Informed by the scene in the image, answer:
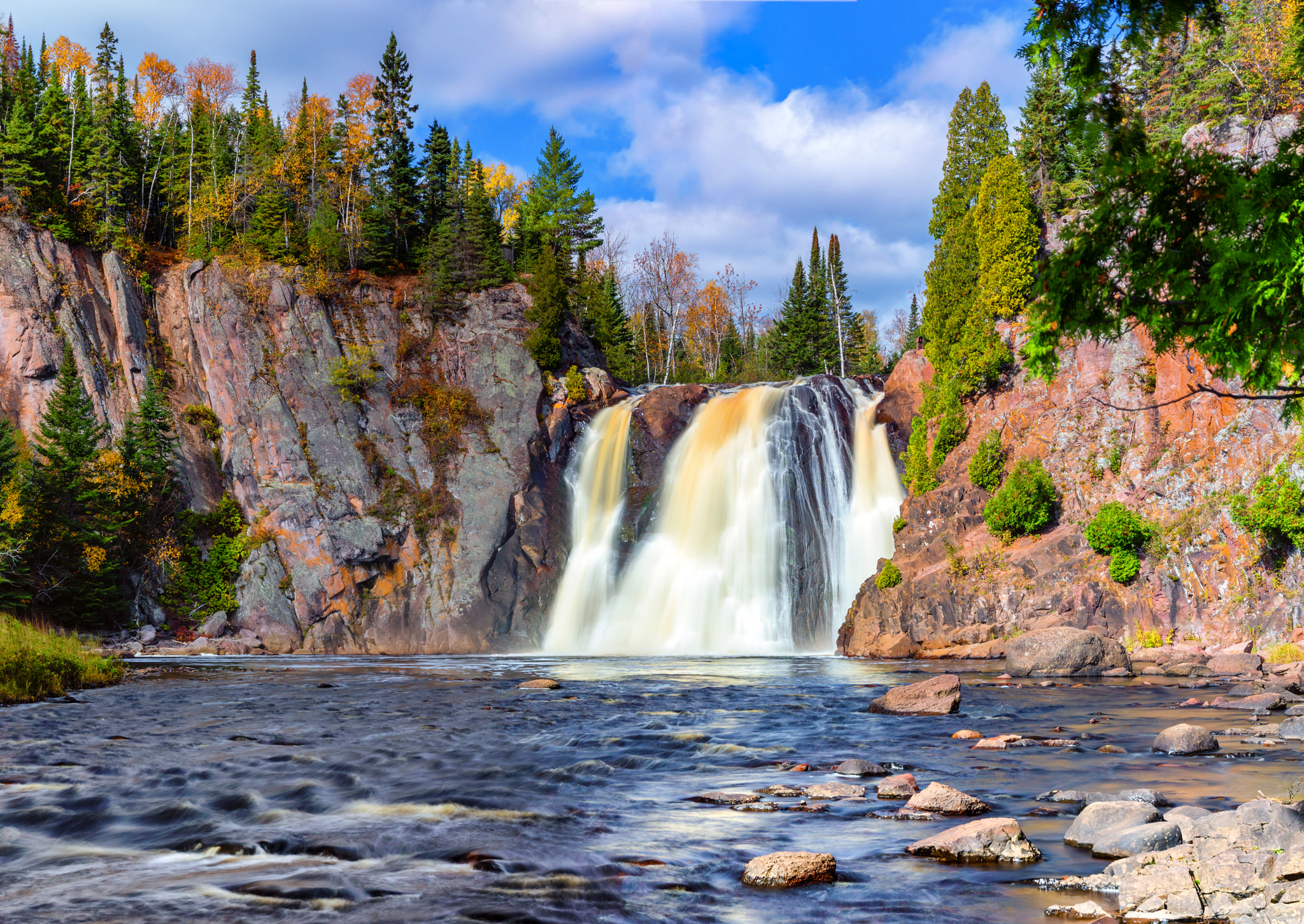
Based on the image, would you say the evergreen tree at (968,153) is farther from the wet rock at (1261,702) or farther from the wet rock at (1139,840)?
the wet rock at (1139,840)

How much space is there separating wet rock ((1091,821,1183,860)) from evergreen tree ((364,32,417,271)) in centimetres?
5660

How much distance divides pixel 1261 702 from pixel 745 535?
Result: 956 inches

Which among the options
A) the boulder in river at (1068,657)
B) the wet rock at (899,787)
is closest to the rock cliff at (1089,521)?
the boulder in river at (1068,657)

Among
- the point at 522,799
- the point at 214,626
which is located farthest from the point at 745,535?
the point at 522,799

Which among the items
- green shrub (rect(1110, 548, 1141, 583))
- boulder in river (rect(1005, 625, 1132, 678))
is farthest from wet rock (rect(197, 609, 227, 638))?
green shrub (rect(1110, 548, 1141, 583))

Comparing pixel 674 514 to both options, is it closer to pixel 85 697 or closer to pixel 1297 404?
pixel 85 697

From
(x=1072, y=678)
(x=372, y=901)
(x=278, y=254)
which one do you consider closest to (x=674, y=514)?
(x=1072, y=678)

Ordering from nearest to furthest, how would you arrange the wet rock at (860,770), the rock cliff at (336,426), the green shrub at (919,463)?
1. the wet rock at (860,770)
2. the green shrub at (919,463)
3. the rock cliff at (336,426)

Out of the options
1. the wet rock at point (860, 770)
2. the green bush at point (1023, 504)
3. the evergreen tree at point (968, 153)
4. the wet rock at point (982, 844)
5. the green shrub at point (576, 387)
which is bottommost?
the wet rock at point (860, 770)

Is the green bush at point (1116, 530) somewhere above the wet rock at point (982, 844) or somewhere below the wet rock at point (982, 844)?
above

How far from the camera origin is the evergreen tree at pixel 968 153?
47.8m

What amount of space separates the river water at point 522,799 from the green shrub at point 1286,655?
20.0 feet

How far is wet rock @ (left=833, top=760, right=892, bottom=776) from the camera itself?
41.3ft

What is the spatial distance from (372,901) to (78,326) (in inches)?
2168
